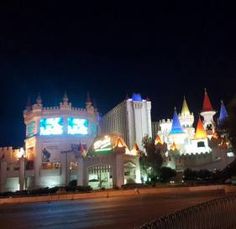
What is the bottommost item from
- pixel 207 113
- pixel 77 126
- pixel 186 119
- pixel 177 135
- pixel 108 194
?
pixel 108 194

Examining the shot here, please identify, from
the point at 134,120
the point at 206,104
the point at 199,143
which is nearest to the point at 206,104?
the point at 206,104

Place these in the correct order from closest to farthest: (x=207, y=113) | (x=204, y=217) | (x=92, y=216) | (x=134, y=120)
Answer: (x=204, y=217) → (x=92, y=216) → (x=207, y=113) → (x=134, y=120)

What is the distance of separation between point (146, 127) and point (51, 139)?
61.7ft

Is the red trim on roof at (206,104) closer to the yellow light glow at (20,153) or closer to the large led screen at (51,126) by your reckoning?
the large led screen at (51,126)

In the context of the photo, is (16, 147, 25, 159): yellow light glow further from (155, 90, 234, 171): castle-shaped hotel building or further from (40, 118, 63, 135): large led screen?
(155, 90, 234, 171): castle-shaped hotel building

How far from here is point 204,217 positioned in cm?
920

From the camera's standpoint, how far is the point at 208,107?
66.6 meters

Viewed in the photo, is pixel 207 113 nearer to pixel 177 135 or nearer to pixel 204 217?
pixel 177 135

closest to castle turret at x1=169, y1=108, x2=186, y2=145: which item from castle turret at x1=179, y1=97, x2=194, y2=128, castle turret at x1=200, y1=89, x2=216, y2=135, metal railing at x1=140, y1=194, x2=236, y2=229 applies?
castle turret at x1=200, y1=89, x2=216, y2=135

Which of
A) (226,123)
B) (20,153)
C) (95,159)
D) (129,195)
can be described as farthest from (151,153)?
(20,153)

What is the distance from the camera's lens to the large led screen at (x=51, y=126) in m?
66.8

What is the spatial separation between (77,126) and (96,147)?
14.5 meters

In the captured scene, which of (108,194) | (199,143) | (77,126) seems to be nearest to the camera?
(108,194)

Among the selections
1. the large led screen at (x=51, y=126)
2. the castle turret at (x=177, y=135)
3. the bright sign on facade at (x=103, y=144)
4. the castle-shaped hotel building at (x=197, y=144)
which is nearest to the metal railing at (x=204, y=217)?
the castle-shaped hotel building at (x=197, y=144)
